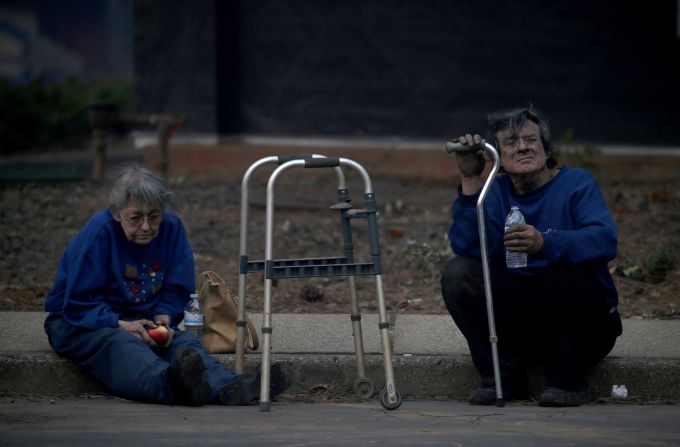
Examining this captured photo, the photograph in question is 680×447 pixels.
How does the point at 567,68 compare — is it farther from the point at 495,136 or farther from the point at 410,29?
the point at 495,136

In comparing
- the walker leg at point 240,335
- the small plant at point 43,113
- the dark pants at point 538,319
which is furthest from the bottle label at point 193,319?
the small plant at point 43,113

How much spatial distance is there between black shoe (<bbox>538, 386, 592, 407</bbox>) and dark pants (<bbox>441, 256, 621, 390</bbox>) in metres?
0.03

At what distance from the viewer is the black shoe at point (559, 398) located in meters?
5.16

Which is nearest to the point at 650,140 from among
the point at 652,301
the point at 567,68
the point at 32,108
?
the point at 567,68

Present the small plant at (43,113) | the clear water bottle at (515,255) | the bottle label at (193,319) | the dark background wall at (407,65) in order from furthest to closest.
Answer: the small plant at (43,113) < the dark background wall at (407,65) < the bottle label at (193,319) < the clear water bottle at (515,255)

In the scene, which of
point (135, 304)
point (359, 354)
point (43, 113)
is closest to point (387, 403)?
point (359, 354)

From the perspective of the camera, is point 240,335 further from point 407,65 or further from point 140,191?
point 407,65

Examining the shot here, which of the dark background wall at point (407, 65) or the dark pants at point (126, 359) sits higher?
the dark background wall at point (407, 65)

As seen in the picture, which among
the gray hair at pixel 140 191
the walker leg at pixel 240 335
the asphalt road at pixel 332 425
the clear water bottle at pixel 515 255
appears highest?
the gray hair at pixel 140 191

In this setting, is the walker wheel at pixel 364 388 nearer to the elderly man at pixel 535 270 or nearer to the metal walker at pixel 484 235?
the elderly man at pixel 535 270

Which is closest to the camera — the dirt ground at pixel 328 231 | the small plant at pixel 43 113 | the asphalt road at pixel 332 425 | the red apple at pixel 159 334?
the asphalt road at pixel 332 425

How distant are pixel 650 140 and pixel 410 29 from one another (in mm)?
2651

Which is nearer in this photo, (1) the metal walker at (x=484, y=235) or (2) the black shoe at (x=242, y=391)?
(1) the metal walker at (x=484, y=235)

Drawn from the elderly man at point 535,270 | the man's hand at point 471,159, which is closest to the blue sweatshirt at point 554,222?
the elderly man at point 535,270
